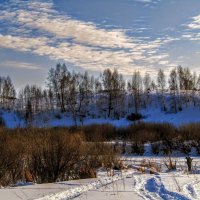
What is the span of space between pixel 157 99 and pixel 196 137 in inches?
2013

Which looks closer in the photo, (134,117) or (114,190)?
(114,190)

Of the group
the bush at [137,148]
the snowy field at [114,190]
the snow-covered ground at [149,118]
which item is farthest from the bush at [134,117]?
the snowy field at [114,190]

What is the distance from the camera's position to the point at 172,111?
61969mm

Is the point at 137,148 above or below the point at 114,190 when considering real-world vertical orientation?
below

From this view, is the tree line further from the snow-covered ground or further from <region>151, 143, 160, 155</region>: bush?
<region>151, 143, 160, 155</region>: bush

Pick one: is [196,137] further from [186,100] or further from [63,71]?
[63,71]

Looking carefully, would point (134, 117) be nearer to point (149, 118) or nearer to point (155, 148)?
point (149, 118)

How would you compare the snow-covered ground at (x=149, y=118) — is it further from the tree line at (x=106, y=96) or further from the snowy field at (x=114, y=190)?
the snowy field at (x=114, y=190)

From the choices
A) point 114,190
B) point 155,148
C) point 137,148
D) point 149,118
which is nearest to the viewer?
point 114,190

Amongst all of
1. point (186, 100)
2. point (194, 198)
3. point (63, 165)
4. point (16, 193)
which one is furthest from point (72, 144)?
point (186, 100)

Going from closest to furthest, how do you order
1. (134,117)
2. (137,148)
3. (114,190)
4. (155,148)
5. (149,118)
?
(114,190) → (155,148) → (137,148) → (134,117) → (149,118)

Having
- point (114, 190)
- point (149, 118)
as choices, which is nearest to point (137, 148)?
point (114, 190)

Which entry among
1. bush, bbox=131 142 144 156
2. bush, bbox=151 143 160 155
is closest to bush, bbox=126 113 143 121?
bush, bbox=131 142 144 156

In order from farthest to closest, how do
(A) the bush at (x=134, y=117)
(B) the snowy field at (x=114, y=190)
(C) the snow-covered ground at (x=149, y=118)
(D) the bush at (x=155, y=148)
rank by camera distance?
(A) the bush at (x=134, y=117) < (C) the snow-covered ground at (x=149, y=118) < (D) the bush at (x=155, y=148) < (B) the snowy field at (x=114, y=190)
